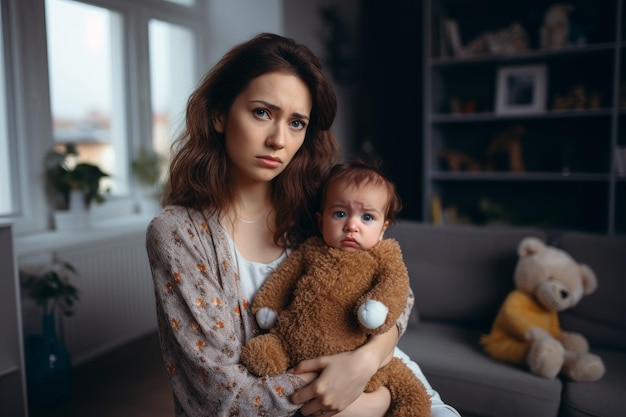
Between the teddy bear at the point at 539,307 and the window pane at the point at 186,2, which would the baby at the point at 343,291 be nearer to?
the teddy bear at the point at 539,307

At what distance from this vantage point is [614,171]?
10.4 feet

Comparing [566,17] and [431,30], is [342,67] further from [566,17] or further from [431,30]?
[566,17]

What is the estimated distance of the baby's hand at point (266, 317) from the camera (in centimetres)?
112

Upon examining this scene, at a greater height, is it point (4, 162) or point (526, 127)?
point (526, 127)

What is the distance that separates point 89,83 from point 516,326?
8.26 ft

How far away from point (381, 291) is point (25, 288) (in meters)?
1.86

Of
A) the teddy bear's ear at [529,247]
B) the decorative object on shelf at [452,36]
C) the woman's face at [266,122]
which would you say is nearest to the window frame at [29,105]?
the woman's face at [266,122]

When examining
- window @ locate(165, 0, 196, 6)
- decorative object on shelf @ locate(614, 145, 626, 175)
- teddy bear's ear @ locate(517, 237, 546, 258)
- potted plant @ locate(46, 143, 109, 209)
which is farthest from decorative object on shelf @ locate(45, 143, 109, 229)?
decorative object on shelf @ locate(614, 145, 626, 175)

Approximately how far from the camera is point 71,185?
271cm

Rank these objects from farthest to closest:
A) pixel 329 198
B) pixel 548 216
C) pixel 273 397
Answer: pixel 548 216, pixel 329 198, pixel 273 397

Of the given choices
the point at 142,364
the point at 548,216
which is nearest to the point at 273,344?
the point at 142,364

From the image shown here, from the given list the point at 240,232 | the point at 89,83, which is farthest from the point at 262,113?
the point at 89,83

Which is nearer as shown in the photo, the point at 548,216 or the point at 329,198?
the point at 329,198

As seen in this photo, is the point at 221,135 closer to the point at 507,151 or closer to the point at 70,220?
the point at 70,220
